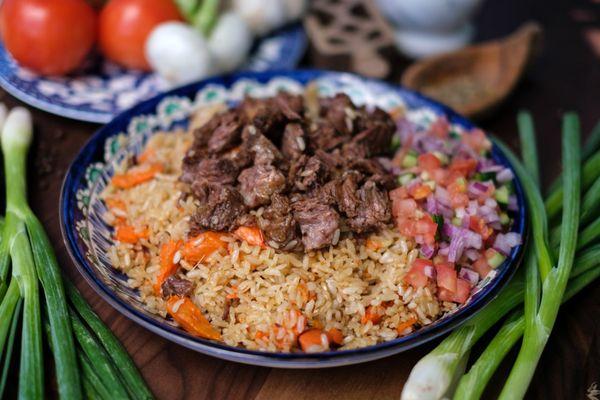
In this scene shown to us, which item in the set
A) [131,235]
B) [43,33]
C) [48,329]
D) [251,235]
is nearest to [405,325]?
[251,235]

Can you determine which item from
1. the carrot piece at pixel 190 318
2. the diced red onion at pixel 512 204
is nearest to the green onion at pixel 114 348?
the carrot piece at pixel 190 318

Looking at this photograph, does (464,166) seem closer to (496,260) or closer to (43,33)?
(496,260)

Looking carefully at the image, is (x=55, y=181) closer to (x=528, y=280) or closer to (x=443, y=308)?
(x=443, y=308)

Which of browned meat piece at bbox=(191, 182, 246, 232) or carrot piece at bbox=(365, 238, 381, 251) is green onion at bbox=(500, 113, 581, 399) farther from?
browned meat piece at bbox=(191, 182, 246, 232)

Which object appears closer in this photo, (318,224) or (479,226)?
(318,224)

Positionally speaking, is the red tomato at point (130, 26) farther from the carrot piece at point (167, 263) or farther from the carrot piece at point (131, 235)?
the carrot piece at point (167, 263)

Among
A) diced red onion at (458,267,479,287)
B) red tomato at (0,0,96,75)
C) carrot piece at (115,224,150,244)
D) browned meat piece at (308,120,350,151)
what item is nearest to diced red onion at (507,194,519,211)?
diced red onion at (458,267,479,287)
